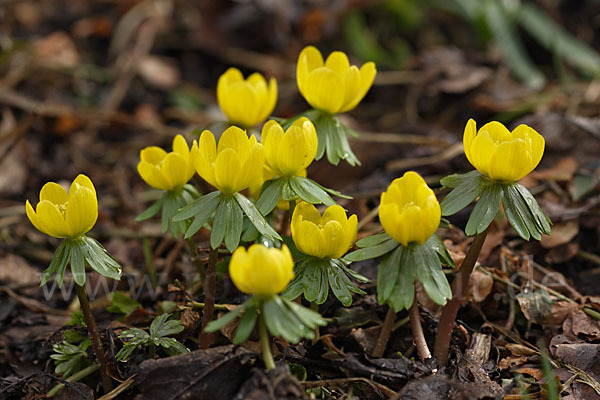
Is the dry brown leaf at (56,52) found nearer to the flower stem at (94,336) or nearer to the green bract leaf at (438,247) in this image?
the flower stem at (94,336)

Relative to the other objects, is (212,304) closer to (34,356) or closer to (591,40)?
(34,356)

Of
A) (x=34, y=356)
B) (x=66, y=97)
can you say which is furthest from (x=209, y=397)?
(x=66, y=97)

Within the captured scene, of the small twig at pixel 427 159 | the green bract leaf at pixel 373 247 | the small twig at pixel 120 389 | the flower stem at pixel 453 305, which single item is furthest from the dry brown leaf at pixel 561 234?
the small twig at pixel 120 389

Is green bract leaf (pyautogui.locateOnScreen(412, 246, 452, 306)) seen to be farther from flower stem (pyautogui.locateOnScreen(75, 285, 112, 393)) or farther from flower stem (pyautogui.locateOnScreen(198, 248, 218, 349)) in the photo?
flower stem (pyautogui.locateOnScreen(75, 285, 112, 393))

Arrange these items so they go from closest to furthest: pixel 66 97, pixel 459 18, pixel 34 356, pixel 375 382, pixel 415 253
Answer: pixel 415 253 < pixel 375 382 < pixel 34 356 < pixel 66 97 < pixel 459 18

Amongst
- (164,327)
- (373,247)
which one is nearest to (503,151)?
(373,247)

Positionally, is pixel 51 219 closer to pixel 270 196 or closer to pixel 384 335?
pixel 270 196

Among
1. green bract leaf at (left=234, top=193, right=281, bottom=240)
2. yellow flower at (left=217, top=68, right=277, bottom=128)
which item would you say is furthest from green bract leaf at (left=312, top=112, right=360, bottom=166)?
green bract leaf at (left=234, top=193, right=281, bottom=240)
